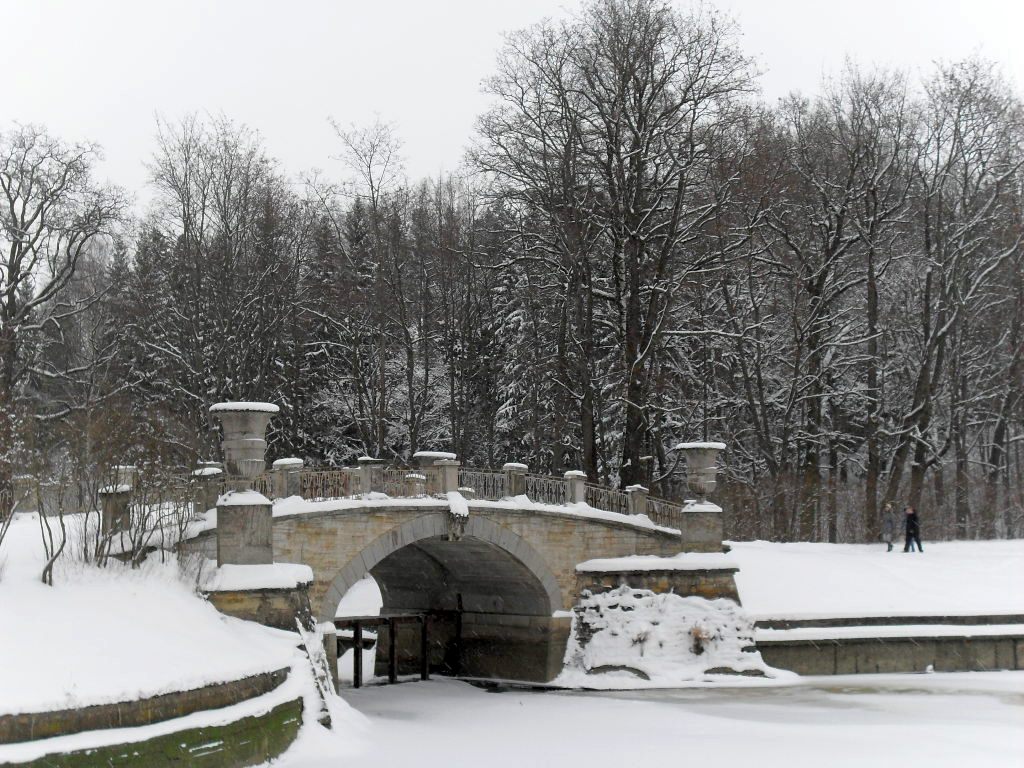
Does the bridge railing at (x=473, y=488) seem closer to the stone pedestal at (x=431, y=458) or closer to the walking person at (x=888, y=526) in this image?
the stone pedestal at (x=431, y=458)

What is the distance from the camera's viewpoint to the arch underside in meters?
21.3

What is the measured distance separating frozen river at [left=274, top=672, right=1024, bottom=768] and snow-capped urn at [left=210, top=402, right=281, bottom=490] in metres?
3.91

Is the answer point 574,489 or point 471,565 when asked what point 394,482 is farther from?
point 574,489

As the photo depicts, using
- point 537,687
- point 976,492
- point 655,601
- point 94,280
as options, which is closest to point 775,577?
point 655,601

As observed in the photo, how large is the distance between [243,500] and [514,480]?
256 inches

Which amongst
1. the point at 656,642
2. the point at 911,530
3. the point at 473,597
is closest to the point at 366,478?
the point at 473,597

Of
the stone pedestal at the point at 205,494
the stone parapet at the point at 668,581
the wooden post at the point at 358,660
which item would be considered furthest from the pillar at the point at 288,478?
the stone parapet at the point at 668,581

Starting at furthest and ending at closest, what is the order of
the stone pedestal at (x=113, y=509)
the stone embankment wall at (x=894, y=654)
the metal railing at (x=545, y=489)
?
1. the metal railing at (x=545, y=489)
2. the stone embankment wall at (x=894, y=654)
3. the stone pedestal at (x=113, y=509)

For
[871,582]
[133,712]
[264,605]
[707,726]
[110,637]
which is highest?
[871,582]

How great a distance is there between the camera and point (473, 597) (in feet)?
80.1

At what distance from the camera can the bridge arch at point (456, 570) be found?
19.5 meters

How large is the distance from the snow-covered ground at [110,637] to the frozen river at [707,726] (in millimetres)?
Answer: 1598

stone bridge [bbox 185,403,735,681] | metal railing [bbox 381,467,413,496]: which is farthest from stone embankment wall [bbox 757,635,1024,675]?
metal railing [bbox 381,467,413,496]

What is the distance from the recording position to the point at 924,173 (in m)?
30.4
